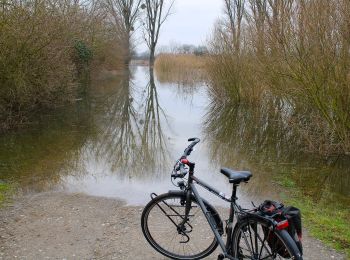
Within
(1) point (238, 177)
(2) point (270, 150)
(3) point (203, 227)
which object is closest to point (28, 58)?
(2) point (270, 150)

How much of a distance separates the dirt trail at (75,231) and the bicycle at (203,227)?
0.25 meters

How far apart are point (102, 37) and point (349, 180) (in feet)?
86.1

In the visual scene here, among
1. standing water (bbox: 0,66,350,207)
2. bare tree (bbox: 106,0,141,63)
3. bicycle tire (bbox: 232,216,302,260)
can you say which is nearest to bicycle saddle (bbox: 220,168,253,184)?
bicycle tire (bbox: 232,216,302,260)

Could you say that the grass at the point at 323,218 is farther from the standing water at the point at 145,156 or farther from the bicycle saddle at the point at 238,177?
the bicycle saddle at the point at 238,177

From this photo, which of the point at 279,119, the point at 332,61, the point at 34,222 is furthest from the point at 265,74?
the point at 34,222

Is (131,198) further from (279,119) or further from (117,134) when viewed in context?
(279,119)

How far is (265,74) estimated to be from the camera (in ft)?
44.4

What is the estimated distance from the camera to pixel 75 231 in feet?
16.8

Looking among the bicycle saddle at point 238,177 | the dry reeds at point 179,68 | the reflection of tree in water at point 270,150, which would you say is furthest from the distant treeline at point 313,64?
the dry reeds at point 179,68

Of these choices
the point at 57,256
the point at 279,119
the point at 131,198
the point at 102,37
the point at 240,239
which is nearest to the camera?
the point at 240,239

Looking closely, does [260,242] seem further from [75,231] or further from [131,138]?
[131,138]

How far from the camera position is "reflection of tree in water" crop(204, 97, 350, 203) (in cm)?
796

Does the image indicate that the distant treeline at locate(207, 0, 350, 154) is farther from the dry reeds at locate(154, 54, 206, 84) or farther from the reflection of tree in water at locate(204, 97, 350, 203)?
the dry reeds at locate(154, 54, 206, 84)

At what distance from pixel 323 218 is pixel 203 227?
5.88 ft
